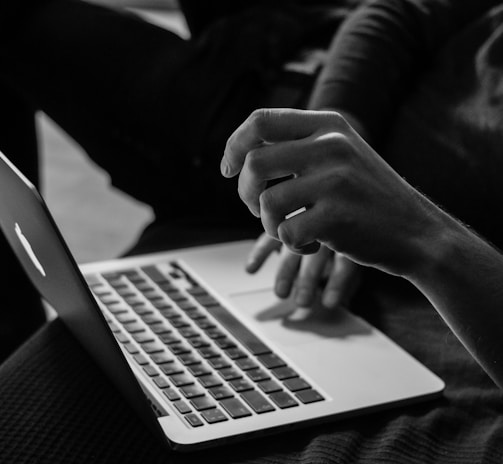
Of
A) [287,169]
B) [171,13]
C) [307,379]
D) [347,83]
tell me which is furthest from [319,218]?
[171,13]

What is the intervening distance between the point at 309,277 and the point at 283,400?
0.21 m

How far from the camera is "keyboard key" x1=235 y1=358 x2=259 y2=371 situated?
0.76 meters

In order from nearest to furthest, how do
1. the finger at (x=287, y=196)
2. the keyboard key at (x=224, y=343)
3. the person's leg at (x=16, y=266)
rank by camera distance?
1. the finger at (x=287, y=196)
2. the keyboard key at (x=224, y=343)
3. the person's leg at (x=16, y=266)

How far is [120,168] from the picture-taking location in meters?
1.26

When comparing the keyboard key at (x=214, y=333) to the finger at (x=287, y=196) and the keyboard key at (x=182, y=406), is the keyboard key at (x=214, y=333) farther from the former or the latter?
the finger at (x=287, y=196)

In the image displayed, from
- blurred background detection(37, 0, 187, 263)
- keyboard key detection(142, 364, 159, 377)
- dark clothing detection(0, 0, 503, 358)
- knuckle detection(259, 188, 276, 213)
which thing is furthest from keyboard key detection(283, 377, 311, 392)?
blurred background detection(37, 0, 187, 263)

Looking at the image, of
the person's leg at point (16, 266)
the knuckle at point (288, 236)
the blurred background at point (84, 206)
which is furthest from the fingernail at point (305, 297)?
the blurred background at point (84, 206)

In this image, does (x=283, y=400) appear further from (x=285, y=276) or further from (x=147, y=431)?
(x=285, y=276)

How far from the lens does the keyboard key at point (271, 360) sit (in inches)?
30.4

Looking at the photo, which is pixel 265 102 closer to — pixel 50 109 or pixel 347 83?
pixel 347 83

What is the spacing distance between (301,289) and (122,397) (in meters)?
0.24

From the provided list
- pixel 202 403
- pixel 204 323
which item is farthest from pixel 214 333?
pixel 202 403

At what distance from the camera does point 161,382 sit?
0.73m

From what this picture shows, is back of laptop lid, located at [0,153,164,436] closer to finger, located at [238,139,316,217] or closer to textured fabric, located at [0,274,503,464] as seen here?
textured fabric, located at [0,274,503,464]
